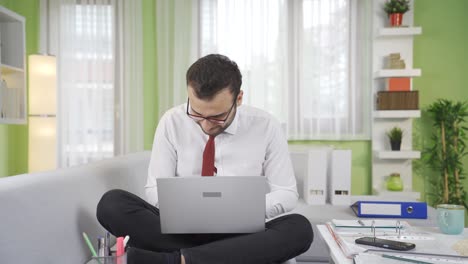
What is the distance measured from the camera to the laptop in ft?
5.05

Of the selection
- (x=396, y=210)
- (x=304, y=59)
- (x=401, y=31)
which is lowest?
(x=396, y=210)

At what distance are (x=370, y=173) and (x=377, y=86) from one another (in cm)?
74

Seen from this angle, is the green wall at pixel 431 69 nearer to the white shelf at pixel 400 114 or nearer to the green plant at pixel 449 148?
the green plant at pixel 449 148

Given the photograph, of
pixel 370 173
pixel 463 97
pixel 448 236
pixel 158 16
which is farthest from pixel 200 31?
pixel 448 236

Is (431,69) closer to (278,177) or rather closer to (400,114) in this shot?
(400,114)

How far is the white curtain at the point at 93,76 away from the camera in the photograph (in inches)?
171

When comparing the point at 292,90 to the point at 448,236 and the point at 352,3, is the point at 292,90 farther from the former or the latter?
the point at 448,236

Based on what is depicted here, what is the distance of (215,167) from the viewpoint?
6.92 feet

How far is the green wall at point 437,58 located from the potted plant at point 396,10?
259 mm

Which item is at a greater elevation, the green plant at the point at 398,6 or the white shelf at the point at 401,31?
the green plant at the point at 398,6

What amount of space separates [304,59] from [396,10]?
82cm

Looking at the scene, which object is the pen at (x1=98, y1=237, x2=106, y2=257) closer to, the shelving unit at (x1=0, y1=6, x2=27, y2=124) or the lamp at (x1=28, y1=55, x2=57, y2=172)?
the shelving unit at (x1=0, y1=6, x2=27, y2=124)

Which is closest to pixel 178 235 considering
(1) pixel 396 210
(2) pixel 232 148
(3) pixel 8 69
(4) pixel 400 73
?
(2) pixel 232 148

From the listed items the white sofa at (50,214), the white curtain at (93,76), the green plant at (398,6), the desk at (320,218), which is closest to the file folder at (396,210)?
the desk at (320,218)
